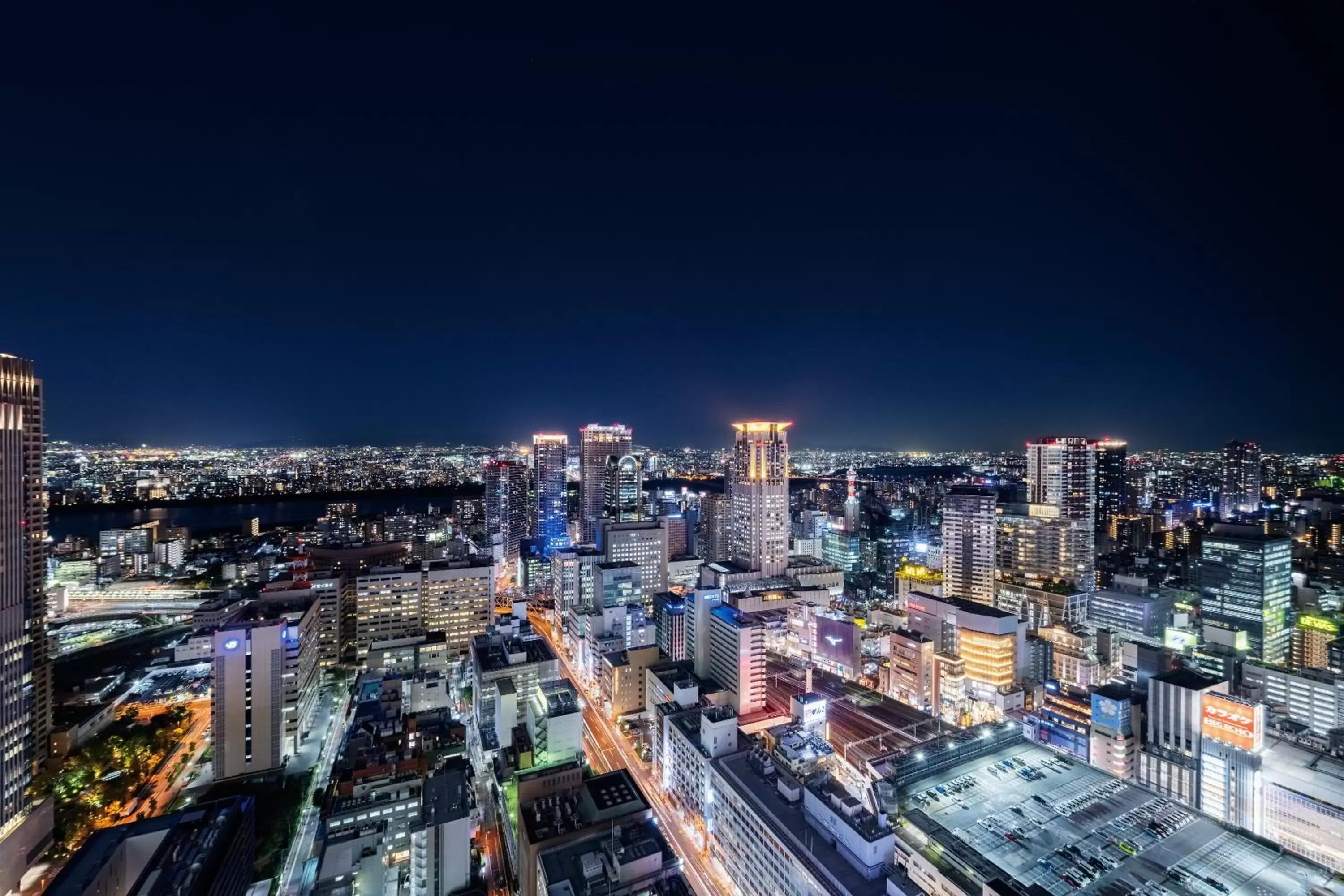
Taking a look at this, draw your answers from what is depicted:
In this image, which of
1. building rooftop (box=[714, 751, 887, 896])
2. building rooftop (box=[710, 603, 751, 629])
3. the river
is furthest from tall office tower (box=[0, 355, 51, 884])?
the river

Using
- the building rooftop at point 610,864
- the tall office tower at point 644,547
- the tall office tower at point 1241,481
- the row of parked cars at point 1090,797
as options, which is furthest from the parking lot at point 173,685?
the tall office tower at point 1241,481

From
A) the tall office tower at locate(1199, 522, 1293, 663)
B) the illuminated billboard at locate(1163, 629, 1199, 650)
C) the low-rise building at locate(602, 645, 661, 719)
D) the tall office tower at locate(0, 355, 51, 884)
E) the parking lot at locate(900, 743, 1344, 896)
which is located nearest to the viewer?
the parking lot at locate(900, 743, 1344, 896)

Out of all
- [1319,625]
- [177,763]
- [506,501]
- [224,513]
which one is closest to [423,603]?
[177,763]

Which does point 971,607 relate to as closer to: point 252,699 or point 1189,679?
point 1189,679

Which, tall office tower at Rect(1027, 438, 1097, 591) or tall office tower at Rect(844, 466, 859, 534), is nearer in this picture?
tall office tower at Rect(1027, 438, 1097, 591)

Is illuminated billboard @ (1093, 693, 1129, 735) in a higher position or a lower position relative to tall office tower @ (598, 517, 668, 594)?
lower

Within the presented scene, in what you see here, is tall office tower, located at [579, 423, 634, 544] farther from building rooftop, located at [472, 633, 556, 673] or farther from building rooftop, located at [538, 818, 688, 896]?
building rooftop, located at [538, 818, 688, 896]
